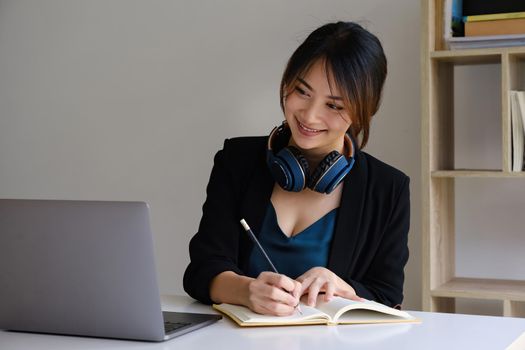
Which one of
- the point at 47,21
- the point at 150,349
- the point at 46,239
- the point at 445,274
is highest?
the point at 47,21

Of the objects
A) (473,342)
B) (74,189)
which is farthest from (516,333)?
(74,189)

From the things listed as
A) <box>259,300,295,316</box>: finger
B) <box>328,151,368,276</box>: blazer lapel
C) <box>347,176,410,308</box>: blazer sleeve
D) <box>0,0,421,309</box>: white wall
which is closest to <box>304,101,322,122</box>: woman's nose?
<box>328,151,368,276</box>: blazer lapel

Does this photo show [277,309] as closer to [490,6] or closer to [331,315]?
[331,315]

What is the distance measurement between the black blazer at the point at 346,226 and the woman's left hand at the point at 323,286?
0.15 m

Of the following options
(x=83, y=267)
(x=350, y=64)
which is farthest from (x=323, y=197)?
(x=83, y=267)

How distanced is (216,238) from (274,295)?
0.45 meters

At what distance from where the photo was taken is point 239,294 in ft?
5.96

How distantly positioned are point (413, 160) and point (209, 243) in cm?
129

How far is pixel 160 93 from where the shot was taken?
3.66 meters

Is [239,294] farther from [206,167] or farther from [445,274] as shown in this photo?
[206,167]

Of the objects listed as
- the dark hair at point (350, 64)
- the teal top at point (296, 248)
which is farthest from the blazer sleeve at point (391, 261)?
the dark hair at point (350, 64)

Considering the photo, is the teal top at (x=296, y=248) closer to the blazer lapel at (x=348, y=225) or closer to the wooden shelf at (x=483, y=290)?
the blazer lapel at (x=348, y=225)

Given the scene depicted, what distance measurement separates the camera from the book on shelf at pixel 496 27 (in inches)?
105

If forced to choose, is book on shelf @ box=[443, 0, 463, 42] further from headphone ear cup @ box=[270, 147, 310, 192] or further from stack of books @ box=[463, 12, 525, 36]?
headphone ear cup @ box=[270, 147, 310, 192]
